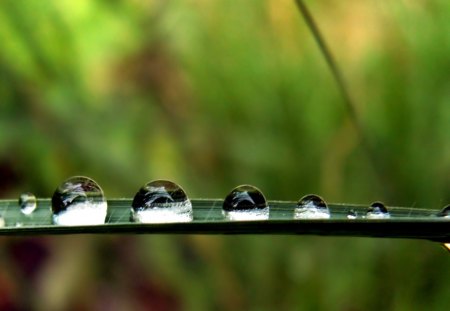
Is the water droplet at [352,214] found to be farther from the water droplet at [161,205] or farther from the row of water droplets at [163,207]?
the water droplet at [161,205]

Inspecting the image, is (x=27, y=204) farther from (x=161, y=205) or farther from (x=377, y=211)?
(x=377, y=211)

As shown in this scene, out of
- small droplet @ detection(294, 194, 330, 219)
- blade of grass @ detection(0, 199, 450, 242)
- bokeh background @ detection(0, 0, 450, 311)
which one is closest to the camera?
blade of grass @ detection(0, 199, 450, 242)

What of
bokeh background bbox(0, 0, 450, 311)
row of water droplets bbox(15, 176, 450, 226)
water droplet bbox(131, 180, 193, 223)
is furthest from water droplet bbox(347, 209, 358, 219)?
bokeh background bbox(0, 0, 450, 311)

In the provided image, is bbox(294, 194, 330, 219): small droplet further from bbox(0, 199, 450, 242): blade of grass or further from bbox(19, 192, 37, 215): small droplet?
bbox(19, 192, 37, 215): small droplet

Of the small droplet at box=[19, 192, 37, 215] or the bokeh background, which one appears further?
the bokeh background

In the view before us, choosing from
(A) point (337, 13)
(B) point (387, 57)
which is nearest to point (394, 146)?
(B) point (387, 57)

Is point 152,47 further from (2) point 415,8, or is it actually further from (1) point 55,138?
(2) point 415,8
